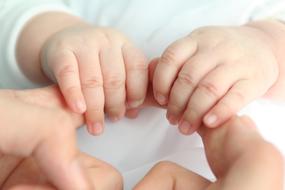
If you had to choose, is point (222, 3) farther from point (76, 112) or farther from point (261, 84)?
point (76, 112)

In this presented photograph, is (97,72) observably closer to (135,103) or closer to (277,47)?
(135,103)

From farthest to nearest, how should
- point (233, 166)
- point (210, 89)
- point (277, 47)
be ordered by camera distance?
point (277, 47)
point (210, 89)
point (233, 166)

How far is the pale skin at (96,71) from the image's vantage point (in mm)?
545

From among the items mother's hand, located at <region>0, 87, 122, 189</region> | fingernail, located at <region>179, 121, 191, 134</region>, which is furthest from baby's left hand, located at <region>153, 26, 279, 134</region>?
mother's hand, located at <region>0, 87, 122, 189</region>

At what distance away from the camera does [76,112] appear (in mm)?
543

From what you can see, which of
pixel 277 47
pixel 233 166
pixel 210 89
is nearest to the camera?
pixel 233 166

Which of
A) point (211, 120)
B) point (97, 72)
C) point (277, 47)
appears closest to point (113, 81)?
point (97, 72)

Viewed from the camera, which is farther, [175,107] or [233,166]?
[175,107]

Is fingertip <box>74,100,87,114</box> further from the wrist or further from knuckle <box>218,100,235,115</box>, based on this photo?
the wrist

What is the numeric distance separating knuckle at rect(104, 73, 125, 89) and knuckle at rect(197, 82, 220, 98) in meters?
0.09

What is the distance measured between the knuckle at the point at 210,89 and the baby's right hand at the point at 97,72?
8cm

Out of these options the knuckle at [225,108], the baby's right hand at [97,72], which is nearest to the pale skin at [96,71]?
the baby's right hand at [97,72]

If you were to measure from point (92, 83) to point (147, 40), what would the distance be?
0.16m

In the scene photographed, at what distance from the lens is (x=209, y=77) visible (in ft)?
1.72
